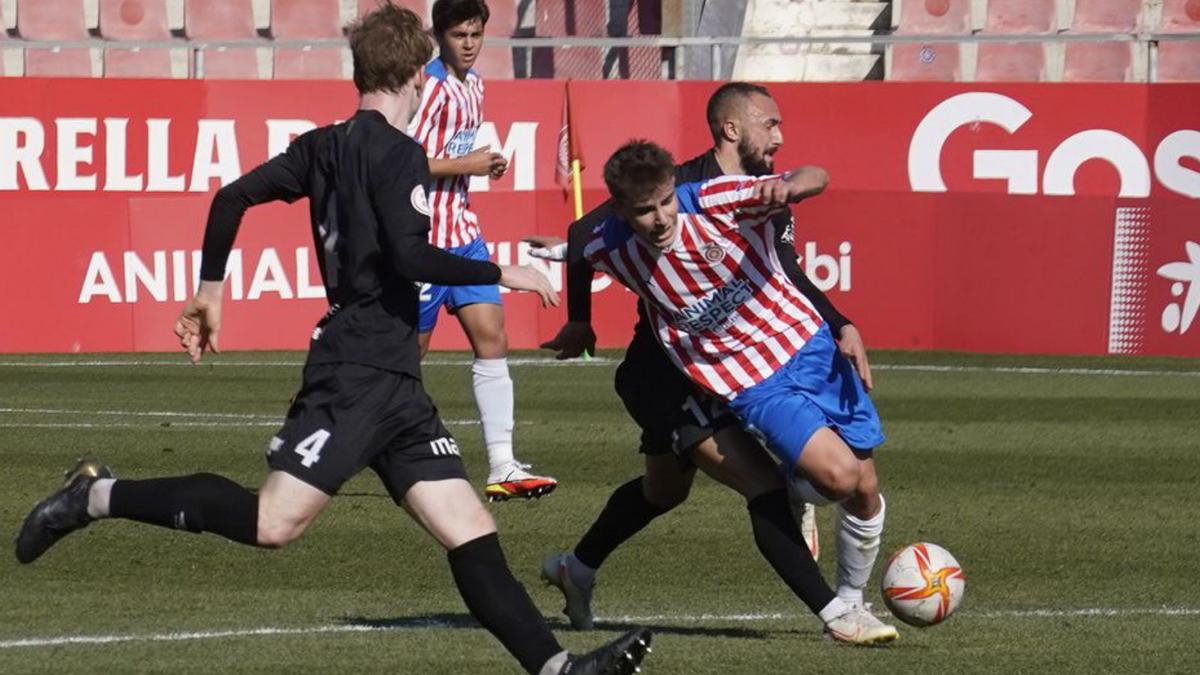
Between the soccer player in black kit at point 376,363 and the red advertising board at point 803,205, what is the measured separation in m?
12.5

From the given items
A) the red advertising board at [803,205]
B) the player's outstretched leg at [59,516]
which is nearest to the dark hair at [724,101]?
the player's outstretched leg at [59,516]

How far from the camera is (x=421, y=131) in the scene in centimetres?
1073

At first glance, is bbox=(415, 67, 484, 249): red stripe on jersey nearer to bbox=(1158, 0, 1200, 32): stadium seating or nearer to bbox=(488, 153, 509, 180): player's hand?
bbox=(488, 153, 509, 180): player's hand

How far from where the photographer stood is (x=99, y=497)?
644cm

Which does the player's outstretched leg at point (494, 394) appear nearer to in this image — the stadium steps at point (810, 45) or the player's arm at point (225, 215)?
the player's arm at point (225, 215)

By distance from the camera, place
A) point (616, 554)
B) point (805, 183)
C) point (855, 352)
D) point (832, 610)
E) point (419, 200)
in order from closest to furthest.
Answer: point (419, 200) < point (805, 183) < point (832, 610) < point (855, 352) < point (616, 554)

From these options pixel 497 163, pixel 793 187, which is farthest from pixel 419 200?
pixel 497 163

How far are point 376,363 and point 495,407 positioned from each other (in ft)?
14.5

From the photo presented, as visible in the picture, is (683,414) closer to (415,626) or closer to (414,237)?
(415,626)

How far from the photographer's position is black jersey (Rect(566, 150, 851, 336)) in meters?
7.41

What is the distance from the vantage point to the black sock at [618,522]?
304 inches

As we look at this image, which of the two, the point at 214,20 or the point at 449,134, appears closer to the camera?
the point at 449,134

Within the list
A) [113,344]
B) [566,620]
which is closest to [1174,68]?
[113,344]

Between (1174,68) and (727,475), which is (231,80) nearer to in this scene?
(1174,68)
